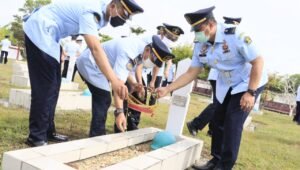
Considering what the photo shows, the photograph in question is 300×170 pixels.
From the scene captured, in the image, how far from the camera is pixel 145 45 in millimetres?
4090

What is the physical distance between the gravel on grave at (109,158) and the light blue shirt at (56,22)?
42.2 inches

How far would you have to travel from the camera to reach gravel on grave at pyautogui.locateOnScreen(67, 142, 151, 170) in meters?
3.18

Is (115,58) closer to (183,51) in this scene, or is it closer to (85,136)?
(85,136)

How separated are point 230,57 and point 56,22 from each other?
5.96 feet

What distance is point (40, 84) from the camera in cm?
358

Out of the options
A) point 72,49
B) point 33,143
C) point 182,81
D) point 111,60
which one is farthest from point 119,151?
point 72,49

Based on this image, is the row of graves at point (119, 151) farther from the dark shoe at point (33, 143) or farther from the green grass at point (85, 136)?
the green grass at point (85, 136)

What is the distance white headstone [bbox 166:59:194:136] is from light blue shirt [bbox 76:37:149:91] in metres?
1.27

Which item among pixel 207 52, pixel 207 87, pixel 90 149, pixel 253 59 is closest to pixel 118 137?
pixel 90 149

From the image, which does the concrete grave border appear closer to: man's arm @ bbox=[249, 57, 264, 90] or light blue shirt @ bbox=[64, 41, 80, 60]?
man's arm @ bbox=[249, 57, 264, 90]

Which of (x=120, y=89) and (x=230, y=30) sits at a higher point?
(x=230, y=30)

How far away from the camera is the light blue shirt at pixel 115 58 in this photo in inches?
150

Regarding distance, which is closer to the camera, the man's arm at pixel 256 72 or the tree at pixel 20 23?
the man's arm at pixel 256 72

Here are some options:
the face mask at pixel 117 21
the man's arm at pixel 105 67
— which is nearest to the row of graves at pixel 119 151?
the man's arm at pixel 105 67
